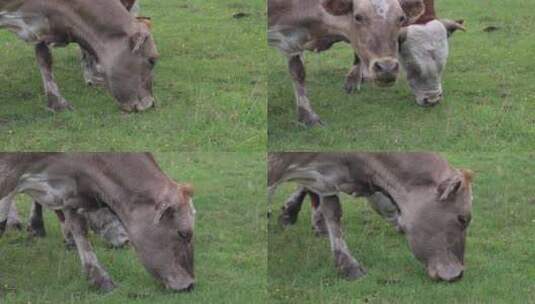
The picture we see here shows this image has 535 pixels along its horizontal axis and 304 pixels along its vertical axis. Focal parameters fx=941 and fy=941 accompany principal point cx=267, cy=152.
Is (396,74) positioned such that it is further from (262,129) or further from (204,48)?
(204,48)

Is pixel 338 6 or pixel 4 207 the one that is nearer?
pixel 4 207

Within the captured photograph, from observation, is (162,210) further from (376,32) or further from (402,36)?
(402,36)

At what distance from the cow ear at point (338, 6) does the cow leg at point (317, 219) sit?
1.93 m

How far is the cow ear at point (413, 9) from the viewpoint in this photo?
10102mm

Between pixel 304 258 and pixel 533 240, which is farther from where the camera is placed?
pixel 533 240

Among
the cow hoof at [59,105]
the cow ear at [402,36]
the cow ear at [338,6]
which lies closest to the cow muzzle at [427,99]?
the cow ear at [402,36]

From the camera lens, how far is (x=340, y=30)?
952 cm

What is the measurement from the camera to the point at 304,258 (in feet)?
30.3

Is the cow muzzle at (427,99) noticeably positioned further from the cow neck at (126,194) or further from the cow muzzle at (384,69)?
the cow neck at (126,194)

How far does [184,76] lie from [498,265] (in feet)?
16.0

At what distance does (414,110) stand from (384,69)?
1.61 meters

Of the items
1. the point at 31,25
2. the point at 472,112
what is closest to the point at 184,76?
the point at 31,25

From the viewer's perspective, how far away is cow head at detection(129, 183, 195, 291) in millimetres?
8594

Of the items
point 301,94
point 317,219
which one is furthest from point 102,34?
point 317,219
